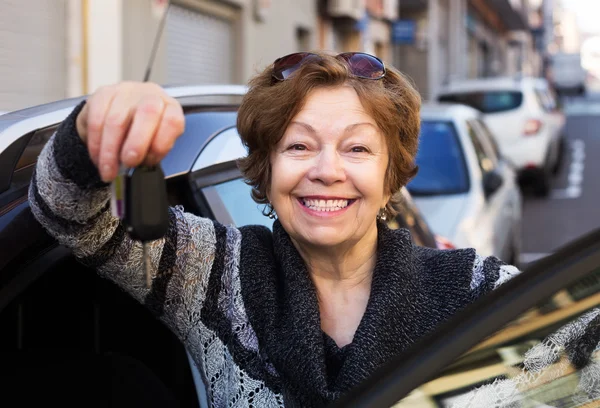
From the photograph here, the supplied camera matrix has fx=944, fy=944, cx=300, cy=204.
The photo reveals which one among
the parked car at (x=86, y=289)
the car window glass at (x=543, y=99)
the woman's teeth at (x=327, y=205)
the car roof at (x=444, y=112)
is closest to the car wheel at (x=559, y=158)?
the car window glass at (x=543, y=99)

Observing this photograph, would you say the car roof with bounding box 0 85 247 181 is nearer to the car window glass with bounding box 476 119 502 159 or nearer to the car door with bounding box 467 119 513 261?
the car door with bounding box 467 119 513 261

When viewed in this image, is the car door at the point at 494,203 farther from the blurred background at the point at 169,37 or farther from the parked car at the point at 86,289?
the parked car at the point at 86,289

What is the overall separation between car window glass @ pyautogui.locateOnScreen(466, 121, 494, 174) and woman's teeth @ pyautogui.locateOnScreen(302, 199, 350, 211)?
5.07m

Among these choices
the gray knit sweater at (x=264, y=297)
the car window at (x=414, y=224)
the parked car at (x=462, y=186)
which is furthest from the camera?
the parked car at (x=462, y=186)

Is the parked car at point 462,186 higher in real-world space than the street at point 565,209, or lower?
higher

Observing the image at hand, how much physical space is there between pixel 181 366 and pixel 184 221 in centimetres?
72

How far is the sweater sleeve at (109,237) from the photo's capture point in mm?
1678

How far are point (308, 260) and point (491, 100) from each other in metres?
12.3

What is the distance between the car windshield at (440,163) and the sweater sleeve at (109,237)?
15.4ft

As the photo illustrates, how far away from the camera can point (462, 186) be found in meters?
6.71

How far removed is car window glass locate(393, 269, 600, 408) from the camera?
127cm

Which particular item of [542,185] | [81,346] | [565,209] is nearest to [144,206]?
[81,346]

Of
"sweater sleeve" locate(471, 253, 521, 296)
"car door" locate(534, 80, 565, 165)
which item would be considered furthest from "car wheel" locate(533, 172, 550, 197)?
"sweater sleeve" locate(471, 253, 521, 296)

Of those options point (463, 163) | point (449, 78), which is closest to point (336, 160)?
point (463, 163)
